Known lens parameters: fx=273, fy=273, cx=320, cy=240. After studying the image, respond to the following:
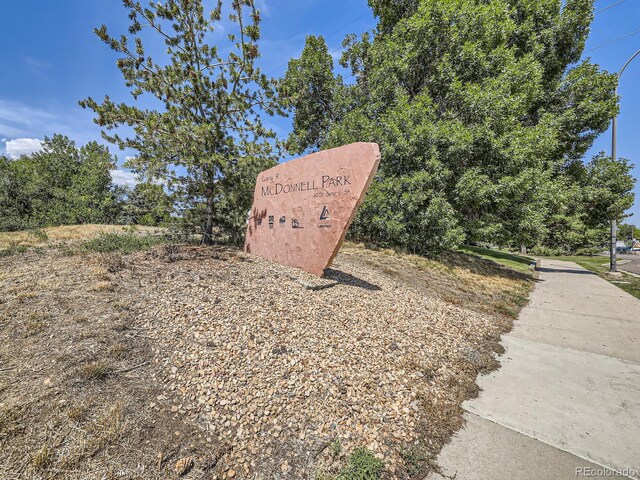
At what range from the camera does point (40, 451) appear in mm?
2014

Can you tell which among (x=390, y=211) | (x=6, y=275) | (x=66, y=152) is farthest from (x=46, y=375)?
(x=66, y=152)

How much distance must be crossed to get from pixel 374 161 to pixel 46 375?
5.10 meters

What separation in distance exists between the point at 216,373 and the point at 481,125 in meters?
11.7

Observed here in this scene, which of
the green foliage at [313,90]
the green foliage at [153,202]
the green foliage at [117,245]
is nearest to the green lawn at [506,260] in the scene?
the green foliage at [313,90]

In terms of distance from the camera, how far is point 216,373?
3.00 metres

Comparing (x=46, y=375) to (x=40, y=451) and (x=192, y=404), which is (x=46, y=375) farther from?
(x=192, y=404)

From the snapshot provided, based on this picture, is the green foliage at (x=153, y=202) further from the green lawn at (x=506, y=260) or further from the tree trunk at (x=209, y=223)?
the green lawn at (x=506, y=260)

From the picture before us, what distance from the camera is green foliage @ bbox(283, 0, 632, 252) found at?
998 cm

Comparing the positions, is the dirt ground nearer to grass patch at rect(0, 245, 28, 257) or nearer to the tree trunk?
grass patch at rect(0, 245, 28, 257)

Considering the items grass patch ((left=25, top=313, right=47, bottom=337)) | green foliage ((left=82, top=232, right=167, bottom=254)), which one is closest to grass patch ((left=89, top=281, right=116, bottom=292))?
grass patch ((left=25, top=313, right=47, bottom=337))

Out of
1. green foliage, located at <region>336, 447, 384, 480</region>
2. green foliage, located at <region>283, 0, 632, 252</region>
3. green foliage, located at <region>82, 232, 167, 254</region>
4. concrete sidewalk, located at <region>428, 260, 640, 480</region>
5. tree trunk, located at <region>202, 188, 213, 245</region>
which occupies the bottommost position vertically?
concrete sidewalk, located at <region>428, 260, 640, 480</region>

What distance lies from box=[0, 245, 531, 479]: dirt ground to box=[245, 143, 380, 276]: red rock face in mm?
941

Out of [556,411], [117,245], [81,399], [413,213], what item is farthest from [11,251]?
[413,213]

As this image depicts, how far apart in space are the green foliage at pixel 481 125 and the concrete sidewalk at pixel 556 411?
5444mm
